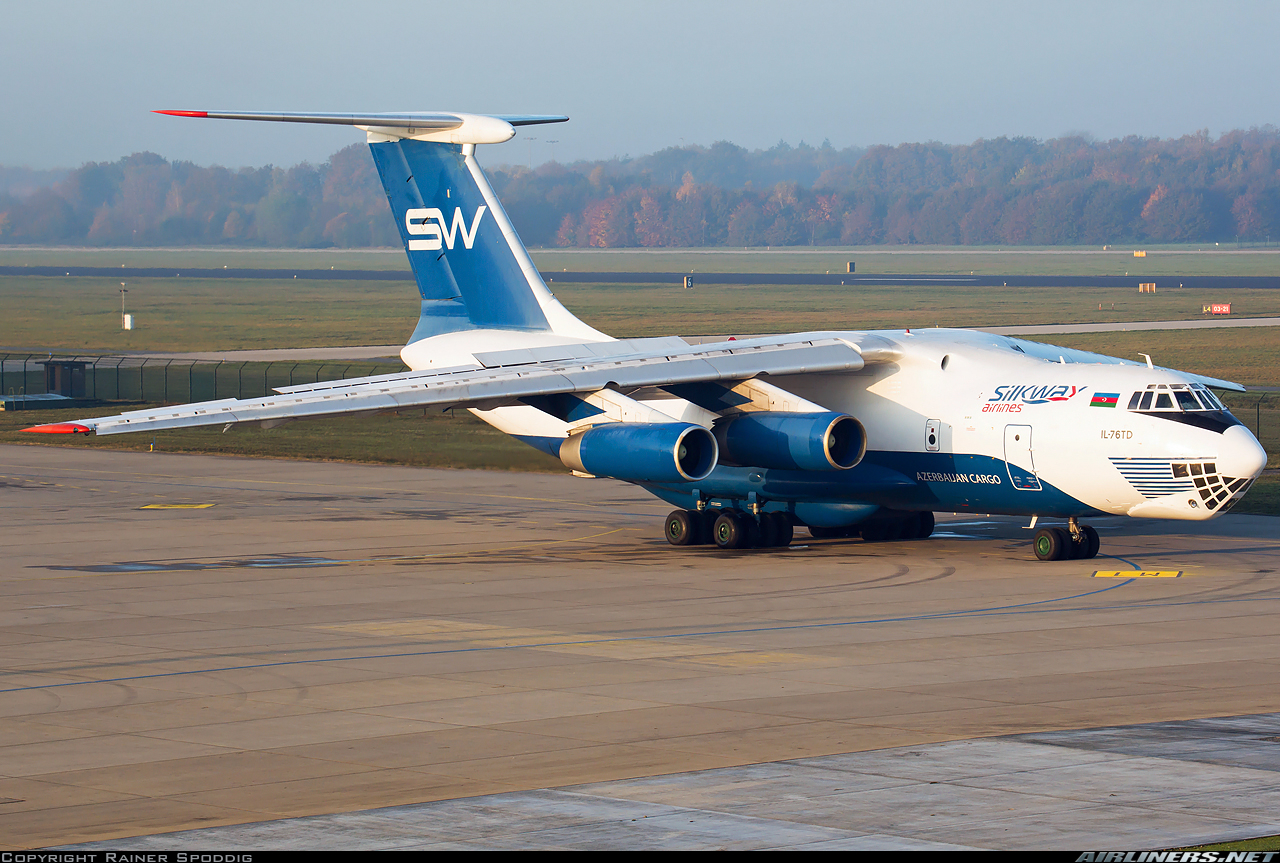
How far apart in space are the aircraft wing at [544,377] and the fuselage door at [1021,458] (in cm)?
264

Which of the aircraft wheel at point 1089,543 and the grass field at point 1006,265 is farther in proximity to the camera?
the grass field at point 1006,265

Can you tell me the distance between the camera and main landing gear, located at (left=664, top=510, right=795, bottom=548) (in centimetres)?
2722

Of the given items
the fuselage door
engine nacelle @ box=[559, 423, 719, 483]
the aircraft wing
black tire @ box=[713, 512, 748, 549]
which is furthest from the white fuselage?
engine nacelle @ box=[559, 423, 719, 483]

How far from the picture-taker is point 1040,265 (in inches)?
7008

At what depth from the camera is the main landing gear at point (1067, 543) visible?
83.5 feet

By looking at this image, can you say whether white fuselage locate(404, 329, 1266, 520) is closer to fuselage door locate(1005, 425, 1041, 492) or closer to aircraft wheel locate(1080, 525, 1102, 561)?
fuselage door locate(1005, 425, 1041, 492)

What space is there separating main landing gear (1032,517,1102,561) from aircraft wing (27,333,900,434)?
3766 mm

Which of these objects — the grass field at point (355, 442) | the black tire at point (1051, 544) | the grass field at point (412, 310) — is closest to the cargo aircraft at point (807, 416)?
the black tire at point (1051, 544)

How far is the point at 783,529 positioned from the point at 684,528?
163 cm

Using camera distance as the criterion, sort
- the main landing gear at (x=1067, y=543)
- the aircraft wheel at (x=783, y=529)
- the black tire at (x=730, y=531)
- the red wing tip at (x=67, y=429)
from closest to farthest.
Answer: the red wing tip at (x=67, y=429), the main landing gear at (x=1067, y=543), the black tire at (x=730, y=531), the aircraft wheel at (x=783, y=529)

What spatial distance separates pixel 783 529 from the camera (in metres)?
27.3

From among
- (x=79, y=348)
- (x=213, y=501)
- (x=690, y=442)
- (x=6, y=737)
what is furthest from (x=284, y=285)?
(x=6, y=737)

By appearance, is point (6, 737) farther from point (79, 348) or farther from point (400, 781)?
point (79, 348)

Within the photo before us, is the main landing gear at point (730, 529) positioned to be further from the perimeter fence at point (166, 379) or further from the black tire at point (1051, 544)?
the perimeter fence at point (166, 379)
